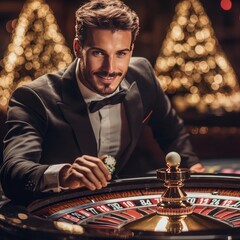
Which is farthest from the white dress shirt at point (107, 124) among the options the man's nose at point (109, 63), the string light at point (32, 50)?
the string light at point (32, 50)

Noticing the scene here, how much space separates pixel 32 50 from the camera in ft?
15.8

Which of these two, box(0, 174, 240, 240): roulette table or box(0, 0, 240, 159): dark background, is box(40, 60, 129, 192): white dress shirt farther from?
box(0, 0, 240, 159): dark background

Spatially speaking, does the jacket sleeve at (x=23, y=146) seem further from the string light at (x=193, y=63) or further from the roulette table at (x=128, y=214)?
the string light at (x=193, y=63)

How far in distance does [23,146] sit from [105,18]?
456mm

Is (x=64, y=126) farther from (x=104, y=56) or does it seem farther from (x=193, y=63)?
(x=193, y=63)

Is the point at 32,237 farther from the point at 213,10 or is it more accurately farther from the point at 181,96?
the point at 213,10

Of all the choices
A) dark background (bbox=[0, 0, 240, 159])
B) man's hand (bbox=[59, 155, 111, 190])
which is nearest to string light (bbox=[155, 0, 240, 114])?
dark background (bbox=[0, 0, 240, 159])

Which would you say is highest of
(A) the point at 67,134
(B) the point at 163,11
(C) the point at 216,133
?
(B) the point at 163,11

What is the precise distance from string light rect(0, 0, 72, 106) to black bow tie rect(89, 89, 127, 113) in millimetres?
2422

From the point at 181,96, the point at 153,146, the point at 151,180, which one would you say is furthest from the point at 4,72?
the point at 151,180

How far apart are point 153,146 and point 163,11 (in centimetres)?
577

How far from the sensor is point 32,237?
3.89 feet

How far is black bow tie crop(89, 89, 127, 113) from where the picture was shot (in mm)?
2100

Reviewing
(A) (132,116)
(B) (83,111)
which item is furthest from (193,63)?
(B) (83,111)
